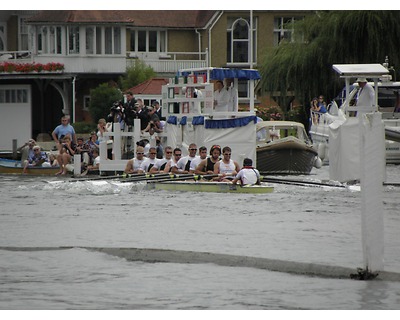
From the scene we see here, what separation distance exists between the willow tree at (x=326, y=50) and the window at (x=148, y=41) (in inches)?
416

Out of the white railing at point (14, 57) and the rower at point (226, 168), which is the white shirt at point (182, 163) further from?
the white railing at point (14, 57)

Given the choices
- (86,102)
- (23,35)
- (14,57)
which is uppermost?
(23,35)

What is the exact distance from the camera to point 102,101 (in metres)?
55.2

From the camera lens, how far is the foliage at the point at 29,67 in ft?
191

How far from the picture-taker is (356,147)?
2756 centimetres

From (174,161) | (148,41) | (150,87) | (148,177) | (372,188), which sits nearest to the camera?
(372,188)

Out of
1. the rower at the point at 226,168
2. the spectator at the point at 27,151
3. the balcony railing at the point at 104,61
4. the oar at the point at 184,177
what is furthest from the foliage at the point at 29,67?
the rower at the point at 226,168

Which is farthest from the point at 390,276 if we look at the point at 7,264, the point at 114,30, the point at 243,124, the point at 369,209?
the point at 114,30

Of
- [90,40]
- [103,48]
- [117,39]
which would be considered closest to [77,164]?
[103,48]

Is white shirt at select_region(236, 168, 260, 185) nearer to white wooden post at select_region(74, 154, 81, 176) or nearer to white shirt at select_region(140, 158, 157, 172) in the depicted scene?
white shirt at select_region(140, 158, 157, 172)

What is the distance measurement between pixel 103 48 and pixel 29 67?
409cm

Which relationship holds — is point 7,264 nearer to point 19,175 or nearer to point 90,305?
point 90,305

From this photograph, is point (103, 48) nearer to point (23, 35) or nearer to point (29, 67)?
point (29, 67)

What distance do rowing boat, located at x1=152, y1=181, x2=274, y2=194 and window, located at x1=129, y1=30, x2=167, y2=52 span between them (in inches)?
1274
